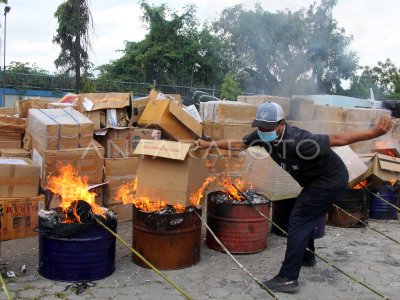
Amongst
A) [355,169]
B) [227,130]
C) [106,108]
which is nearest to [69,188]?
[106,108]

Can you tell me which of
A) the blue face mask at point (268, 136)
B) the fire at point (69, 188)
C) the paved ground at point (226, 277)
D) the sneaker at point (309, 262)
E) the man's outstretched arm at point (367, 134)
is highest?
the man's outstretched arm at point (367, 134)

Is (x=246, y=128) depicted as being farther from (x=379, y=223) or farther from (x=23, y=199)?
(x=23, y=199)

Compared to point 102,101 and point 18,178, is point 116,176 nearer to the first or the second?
point 102,101

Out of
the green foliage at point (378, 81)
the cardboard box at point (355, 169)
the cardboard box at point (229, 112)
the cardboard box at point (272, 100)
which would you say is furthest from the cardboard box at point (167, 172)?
the green foliage at point (378, 81)

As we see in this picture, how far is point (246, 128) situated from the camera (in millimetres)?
6734

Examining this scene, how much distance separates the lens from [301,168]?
4156mm

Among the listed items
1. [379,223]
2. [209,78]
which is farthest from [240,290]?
[209,78]

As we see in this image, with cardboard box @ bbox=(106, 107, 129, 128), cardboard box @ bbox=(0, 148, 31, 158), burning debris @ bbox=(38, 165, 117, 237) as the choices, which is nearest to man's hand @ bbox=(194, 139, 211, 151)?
burning debris @ bbox=(38, 165, 117, 237)

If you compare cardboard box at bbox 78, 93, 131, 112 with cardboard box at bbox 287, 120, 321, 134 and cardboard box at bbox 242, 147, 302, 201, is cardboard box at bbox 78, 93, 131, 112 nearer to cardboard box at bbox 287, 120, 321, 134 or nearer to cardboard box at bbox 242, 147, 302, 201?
cardboard box at bbox 242, 147, 302, 201

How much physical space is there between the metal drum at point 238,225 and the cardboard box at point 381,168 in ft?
7.75

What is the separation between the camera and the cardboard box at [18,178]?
16.9 ft

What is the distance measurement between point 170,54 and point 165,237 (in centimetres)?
2344

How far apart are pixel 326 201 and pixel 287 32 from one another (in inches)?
868

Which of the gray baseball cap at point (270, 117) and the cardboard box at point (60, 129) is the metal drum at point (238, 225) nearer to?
the gray baseball cap at point (270, 117)
